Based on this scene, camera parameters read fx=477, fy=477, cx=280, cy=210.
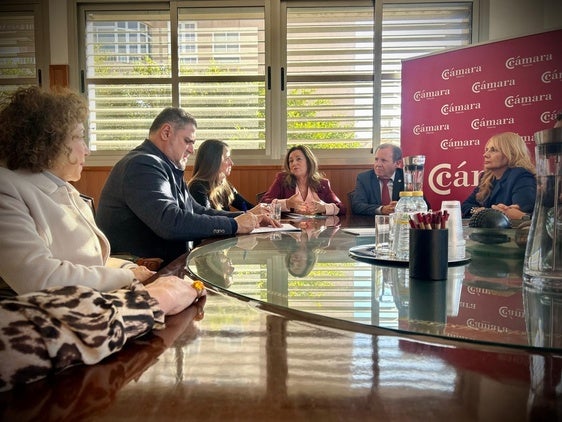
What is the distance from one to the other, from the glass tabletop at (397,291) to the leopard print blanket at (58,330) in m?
0.26

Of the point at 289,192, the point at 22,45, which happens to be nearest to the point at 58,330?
the point at 289,192

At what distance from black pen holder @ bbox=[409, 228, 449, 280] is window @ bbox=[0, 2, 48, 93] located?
469 centimetres

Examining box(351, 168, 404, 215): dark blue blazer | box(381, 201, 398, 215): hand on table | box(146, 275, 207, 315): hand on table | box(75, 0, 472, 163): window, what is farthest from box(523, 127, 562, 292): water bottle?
box(75, 0, 472, 163): window

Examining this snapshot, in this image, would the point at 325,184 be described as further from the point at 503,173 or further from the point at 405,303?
the point at 405,303

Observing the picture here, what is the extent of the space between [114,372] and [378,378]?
29 cm

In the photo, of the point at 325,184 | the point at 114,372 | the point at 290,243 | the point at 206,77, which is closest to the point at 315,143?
the point at 325,184

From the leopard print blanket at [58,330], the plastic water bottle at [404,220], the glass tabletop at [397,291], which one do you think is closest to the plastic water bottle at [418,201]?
the plastic water bottle at [404,220]

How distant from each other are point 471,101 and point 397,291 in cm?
353

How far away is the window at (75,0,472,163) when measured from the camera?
4566mm

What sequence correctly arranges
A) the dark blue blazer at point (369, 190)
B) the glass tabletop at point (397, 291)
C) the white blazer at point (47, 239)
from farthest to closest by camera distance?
the dark blue blazer at point (369, 190)
the white blazer at point (47, 239)
the glass tabletop at point (397, 291)

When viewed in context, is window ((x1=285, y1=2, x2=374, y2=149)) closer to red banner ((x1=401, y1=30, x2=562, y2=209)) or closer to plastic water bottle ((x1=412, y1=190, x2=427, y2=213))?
red banner ((x1=401, y1=30, x2=562, y2=209))

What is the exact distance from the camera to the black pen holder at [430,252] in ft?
3.08

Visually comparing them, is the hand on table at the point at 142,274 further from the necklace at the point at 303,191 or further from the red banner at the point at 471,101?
the red banner at the point at 471,101

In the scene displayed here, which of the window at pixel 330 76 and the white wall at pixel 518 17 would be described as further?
the window at pixel 330 76
